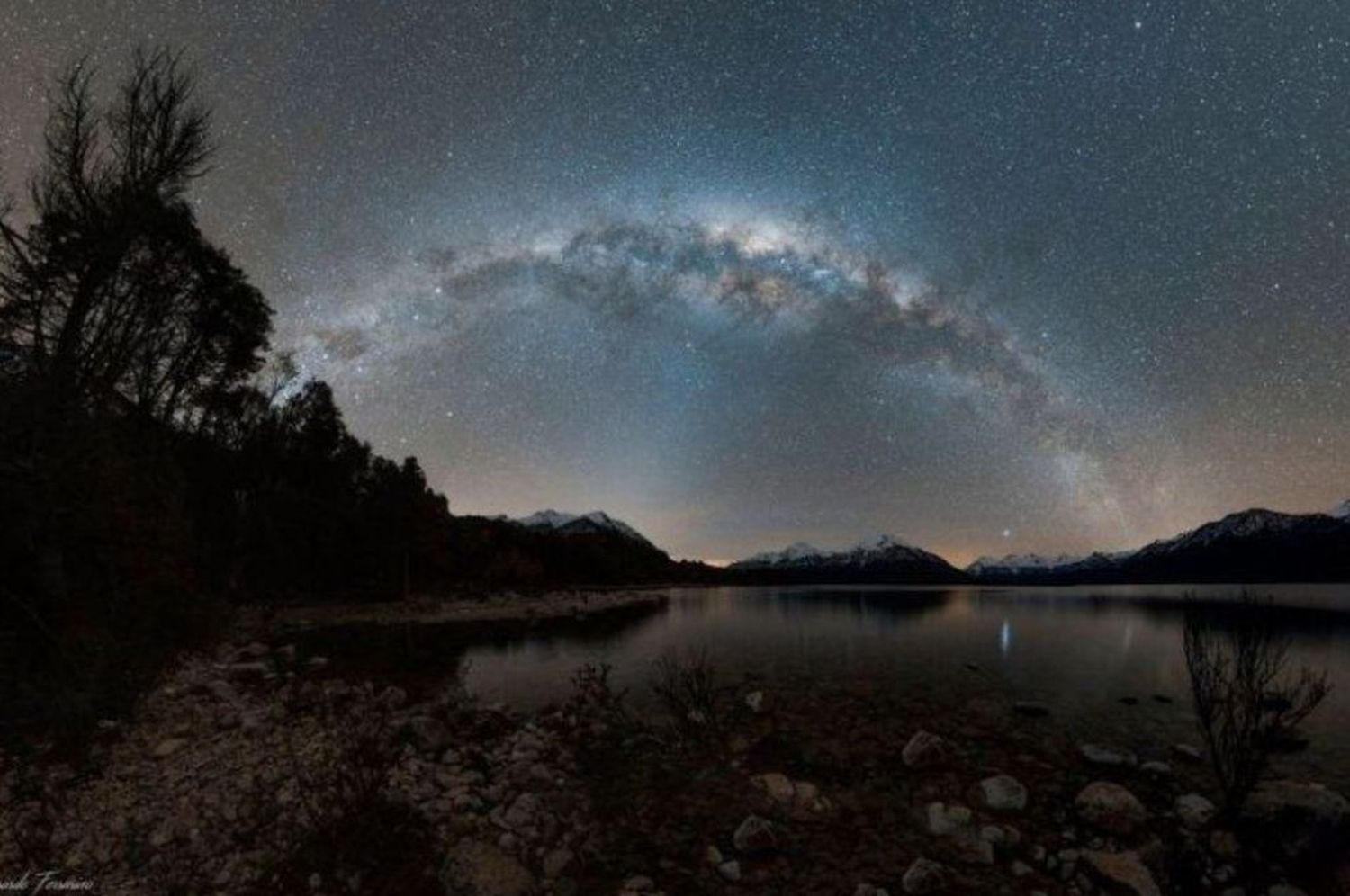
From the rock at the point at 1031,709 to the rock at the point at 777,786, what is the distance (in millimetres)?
8998

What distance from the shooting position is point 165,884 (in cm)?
649

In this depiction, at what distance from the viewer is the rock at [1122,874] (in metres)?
6.86

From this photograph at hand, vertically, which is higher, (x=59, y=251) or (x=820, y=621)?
(x=59, y=251)

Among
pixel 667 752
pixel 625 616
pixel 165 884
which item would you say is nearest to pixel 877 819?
Answer: pixel 667 752

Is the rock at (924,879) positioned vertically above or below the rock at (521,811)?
below

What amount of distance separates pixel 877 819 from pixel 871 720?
599 cm

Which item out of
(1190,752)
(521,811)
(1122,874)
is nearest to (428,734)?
(521,811)

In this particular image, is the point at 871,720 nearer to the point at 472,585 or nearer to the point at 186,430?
the point at 186,430

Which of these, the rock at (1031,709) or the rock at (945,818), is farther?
the rock at (1031,709)

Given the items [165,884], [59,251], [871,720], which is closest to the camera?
[165,884]

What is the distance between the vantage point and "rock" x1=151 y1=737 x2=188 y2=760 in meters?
9.67

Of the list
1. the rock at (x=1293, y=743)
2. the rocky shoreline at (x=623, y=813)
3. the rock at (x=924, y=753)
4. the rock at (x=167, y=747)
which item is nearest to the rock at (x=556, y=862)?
the rocky shoreline at (x=623, y=813)

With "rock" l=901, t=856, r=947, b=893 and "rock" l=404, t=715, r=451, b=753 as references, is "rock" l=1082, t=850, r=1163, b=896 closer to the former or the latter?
"rock" l=901, t=856, r=947, b=893

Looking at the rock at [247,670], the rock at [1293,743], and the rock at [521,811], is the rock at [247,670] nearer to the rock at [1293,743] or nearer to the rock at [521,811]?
the rock at [521,811]
